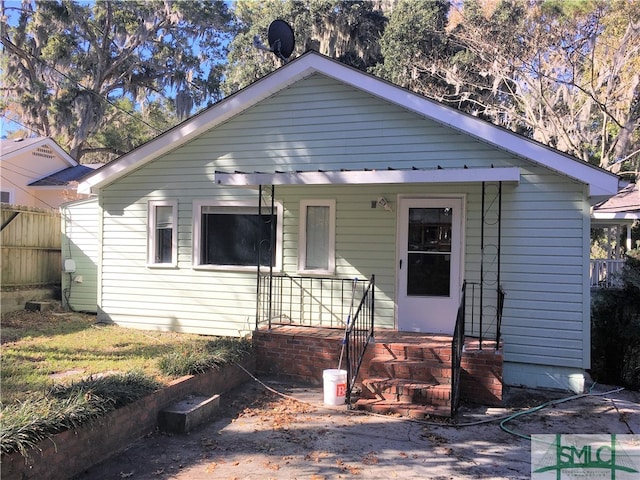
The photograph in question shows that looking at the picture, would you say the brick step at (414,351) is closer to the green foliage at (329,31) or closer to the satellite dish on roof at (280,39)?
the satellite dish on roof at (280,39)

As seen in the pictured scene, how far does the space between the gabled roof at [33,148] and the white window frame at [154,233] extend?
10178 mm

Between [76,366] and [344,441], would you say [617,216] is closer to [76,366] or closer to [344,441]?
[344,441]

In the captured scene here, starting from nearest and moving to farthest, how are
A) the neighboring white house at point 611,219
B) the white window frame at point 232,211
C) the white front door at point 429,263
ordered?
the white front door at point 429,263 → the white window frame at point 232,211 → the neighboring white house at point 611,219

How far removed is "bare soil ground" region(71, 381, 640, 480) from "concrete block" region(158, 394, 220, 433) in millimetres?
90

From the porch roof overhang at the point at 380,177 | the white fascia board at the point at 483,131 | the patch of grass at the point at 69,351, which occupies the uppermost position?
the white fascia board at the point at 483,131

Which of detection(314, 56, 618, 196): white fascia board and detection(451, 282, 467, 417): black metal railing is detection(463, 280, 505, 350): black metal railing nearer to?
detection(451, 282, 467, 417): black metal railing

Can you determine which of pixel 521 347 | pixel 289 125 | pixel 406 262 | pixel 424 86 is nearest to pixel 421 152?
pixel 406 262

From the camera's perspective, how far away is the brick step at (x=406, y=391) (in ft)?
17.1

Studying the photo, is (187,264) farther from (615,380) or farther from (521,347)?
(615,380)

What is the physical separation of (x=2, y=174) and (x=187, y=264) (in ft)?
37.4

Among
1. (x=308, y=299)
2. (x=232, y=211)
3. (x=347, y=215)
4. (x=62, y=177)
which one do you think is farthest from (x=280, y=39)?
(x=62, y=177)

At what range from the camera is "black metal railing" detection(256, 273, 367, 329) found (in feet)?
24.1

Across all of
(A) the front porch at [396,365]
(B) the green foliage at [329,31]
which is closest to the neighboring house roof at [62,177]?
(B) the green foliage at [329,31]

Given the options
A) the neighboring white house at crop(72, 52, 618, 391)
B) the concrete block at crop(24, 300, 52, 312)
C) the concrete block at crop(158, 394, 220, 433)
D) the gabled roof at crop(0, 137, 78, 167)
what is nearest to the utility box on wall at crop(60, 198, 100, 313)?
the concrete block at crop(24, 300, 52, 312)
